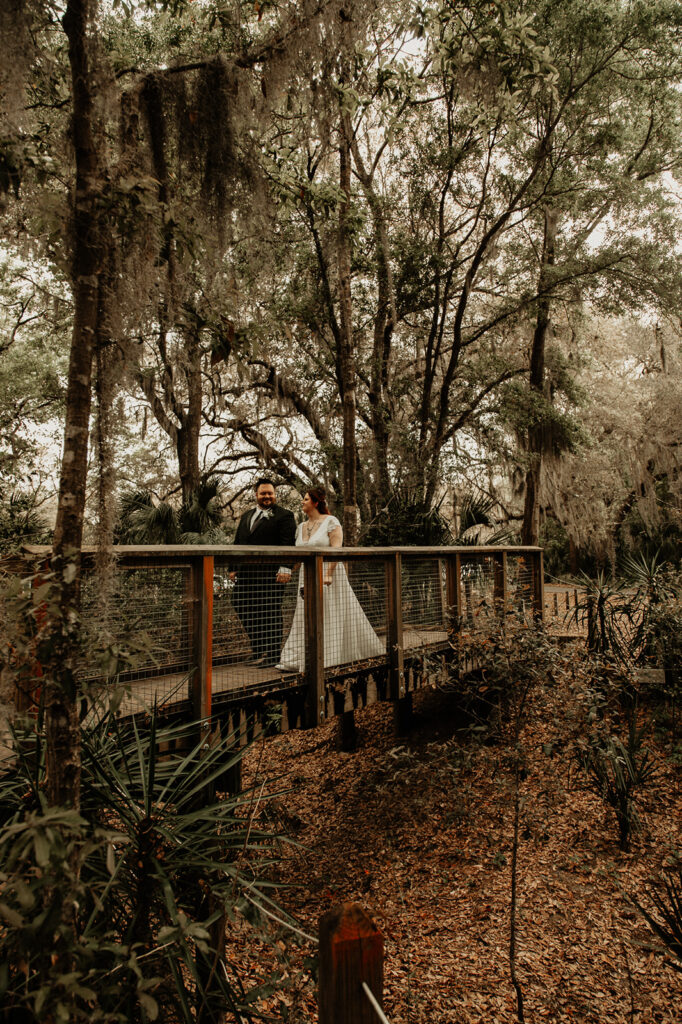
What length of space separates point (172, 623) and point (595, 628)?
269 inches

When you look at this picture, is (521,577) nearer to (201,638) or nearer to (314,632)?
(314,632)

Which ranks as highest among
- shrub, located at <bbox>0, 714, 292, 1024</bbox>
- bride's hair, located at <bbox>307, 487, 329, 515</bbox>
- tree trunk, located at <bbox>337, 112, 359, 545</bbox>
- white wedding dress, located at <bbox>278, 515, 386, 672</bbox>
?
tree trunk, located at <bbox>337, 112, 359, 545</bbox>

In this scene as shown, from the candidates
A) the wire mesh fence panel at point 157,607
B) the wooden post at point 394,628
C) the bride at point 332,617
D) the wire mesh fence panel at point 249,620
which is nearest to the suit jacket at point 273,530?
the bride at point 332,617

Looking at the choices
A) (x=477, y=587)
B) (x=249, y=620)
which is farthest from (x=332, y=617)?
(x=477, y=587)

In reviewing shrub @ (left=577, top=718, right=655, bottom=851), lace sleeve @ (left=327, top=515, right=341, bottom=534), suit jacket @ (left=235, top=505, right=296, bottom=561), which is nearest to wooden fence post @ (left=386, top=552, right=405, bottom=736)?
lace sleeve @ (left=327, top=515, right=341, bottom=534)

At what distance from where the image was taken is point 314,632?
4754 millimetres

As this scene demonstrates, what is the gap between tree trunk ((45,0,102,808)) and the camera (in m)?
1.93

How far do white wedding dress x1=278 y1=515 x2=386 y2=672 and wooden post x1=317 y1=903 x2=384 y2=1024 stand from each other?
10.5ft

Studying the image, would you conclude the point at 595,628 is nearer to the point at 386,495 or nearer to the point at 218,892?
the point at 386,495

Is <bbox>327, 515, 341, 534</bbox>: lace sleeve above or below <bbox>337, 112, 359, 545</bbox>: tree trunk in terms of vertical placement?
below

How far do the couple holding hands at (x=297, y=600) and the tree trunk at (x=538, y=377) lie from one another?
7.52 metres

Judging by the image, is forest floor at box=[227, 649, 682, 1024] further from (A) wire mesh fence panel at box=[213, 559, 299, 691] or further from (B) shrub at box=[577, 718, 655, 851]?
(A) wire mesh fence panel at box=[213, 559, 299, 691]

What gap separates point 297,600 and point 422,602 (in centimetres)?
214

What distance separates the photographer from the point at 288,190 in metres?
4.44
